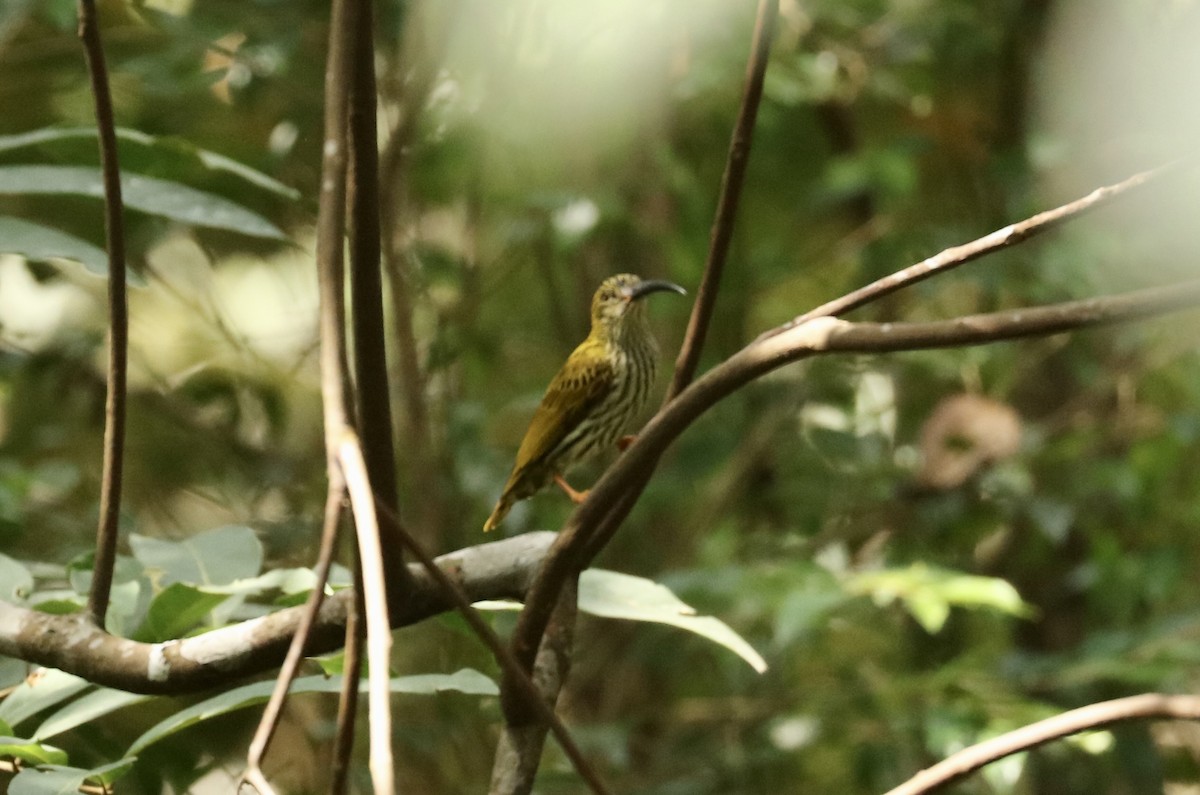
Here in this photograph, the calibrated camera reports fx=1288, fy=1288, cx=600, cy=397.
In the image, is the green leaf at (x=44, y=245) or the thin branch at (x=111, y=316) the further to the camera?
the green leaf at (x=44, y=245)

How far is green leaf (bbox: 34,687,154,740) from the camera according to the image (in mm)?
1002

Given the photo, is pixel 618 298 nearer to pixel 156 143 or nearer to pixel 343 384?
pixel 156 143

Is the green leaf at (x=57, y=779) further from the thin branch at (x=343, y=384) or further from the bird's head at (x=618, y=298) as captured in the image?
the bird's head at (x=618, y=298)

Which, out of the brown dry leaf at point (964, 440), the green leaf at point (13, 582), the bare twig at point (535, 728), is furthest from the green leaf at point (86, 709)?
the brown dry leaf at point (964, 440)

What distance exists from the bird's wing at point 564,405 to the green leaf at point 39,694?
4.85 ft

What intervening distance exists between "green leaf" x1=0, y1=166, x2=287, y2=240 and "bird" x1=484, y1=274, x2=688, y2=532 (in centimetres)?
129

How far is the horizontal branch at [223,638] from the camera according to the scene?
3.08ft

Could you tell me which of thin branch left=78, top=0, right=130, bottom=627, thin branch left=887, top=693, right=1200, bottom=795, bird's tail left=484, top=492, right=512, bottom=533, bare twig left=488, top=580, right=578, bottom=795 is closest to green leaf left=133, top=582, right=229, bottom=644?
thin branch left=78, top=0, right=130, bottom=627

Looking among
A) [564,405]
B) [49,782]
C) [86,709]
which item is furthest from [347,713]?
[564,405]

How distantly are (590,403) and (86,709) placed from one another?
64.0 inches

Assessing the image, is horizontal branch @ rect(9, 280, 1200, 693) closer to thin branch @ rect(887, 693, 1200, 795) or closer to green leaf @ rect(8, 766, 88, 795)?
green leaf @ rect(8, 766, 88, 795)

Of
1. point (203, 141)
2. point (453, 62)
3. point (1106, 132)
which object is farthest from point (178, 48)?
point (1106, 132)

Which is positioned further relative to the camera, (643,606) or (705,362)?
(705,362)

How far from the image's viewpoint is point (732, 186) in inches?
42.1
